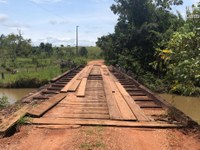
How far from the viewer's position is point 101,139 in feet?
16.9

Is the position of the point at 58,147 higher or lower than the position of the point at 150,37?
lower

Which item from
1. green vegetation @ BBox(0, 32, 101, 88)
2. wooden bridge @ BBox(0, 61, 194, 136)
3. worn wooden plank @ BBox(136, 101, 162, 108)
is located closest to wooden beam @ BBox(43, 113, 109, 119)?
wooden bridge @ BBox(0, 61, 194, 136)

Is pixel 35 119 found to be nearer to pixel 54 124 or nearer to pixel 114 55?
pixel 54 124

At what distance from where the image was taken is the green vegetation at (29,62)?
2453 centimetres

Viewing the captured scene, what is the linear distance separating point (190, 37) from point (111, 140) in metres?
3.50

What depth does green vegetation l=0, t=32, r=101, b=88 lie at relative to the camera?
24533mm

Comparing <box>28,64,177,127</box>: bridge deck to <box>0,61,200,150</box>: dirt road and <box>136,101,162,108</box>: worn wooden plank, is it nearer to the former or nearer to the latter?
<box>136,101,162,108</box>: worn wooden plank

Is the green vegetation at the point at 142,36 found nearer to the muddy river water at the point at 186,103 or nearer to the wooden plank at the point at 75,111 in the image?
the muddy river water at the point at 186,103

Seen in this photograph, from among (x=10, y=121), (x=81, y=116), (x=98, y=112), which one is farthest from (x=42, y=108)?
(x=10, y=121)

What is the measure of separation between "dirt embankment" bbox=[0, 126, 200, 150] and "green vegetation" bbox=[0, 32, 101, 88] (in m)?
18.6

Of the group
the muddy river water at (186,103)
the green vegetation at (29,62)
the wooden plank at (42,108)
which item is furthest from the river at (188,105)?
the green vegetation at (29,62)

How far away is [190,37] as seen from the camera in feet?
24.3

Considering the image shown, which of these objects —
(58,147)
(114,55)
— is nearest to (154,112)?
(58,147)

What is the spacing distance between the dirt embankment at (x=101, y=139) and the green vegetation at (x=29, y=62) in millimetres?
18558
